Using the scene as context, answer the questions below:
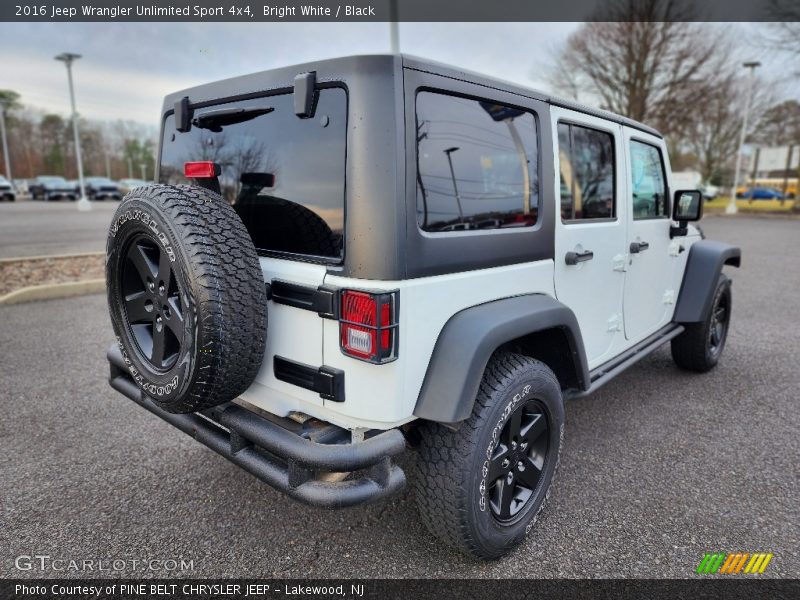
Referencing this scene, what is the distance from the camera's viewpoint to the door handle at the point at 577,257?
8.33 feet

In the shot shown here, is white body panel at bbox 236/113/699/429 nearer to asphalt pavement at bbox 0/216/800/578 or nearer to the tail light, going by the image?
the tail light

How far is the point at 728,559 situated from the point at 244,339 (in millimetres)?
2230

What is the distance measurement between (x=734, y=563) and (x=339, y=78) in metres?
2.53

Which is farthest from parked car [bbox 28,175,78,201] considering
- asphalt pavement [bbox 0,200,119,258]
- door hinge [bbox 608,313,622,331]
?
door hinge [bbox 608,313,622,331]

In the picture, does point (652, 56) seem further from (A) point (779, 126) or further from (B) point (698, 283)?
(B) point (698, 283)

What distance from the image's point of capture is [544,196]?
7.81ft

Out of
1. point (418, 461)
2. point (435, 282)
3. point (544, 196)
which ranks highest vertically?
point (544, 196)

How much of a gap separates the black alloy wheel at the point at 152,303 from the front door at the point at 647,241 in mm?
2550

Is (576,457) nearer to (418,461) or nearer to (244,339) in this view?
(418,461)

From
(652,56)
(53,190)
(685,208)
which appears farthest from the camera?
(53,190)

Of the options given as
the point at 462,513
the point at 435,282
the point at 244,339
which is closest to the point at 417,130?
the point at 435,282

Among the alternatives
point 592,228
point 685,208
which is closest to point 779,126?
point 685,208

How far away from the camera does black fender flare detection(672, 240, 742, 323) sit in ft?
12.9

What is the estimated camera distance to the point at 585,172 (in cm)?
280
